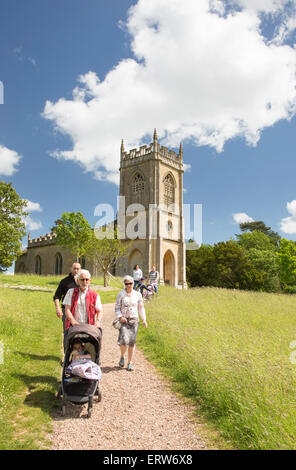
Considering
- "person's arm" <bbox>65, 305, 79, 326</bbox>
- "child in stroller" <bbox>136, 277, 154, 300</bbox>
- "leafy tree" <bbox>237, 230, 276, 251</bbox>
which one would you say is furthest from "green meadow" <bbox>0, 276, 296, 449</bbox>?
"leafy tree" <bbox>237, 230, 276, 251</bbox>

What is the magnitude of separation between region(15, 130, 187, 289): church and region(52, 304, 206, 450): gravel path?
27369mm

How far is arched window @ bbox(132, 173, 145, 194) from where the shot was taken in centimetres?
3762

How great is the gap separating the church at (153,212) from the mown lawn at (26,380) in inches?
974

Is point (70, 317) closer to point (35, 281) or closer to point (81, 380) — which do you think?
point (81, 380)

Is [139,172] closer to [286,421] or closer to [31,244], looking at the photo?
[31,244]

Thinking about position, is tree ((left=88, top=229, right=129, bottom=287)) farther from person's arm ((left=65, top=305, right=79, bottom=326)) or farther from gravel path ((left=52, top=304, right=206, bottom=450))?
person's arm ((left=65, top=305, right=79, bottom=326))

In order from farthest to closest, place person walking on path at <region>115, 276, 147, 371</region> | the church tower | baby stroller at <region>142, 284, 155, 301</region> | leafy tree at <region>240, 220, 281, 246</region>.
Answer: leafy tree at <region>240, 220, 281, 246</region> < the church tower < baby stroller at <region>142, 284, 155, 301</region> < person walking on path at <region>115, 276, 147, 371</region>

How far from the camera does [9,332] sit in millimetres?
7883

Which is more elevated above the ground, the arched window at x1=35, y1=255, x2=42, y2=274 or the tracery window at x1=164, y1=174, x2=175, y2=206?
the tracery window at x1=164, y1=174, x2=175, y2=206

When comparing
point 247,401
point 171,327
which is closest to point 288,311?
point 171,327

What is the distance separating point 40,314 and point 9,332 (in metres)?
3.93

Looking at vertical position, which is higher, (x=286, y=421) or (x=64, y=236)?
(x=64, y=236)

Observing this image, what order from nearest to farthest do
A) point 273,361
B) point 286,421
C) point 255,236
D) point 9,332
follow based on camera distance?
point 286,421 → point 273,361 → point 9,332 → point 255,236
